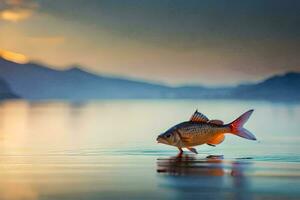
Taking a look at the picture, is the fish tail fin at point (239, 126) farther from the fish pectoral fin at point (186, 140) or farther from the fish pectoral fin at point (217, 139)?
the fish pectoral fin at point (186, 140)

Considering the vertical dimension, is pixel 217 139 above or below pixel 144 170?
above

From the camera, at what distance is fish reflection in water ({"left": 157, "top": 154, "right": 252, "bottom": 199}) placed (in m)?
6.29

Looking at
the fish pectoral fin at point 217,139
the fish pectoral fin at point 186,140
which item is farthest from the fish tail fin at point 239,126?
the fish pectoral fin at point 186,140

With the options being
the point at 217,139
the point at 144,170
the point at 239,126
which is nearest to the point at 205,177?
the point at 144,170

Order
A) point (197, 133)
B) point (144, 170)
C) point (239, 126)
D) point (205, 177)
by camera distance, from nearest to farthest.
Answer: point (205, 177) < point (144, 170) < point (239, 126) < point (197, 133)

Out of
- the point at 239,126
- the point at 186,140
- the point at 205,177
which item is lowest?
the point at 205,177

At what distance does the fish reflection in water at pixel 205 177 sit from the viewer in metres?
6.29

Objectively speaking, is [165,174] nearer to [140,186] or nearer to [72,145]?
[140,186]

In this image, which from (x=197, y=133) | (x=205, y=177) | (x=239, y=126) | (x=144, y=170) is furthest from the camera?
(x=197, y=133)

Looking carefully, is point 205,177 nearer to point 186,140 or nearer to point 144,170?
point 144,170

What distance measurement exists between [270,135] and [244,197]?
828 centimetres

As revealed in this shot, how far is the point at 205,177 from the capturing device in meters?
7.34

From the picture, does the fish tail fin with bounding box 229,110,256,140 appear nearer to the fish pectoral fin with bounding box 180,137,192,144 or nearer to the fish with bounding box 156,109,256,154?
the fish with bounding box 156,109,256,154

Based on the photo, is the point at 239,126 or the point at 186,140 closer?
the point at 239,126
